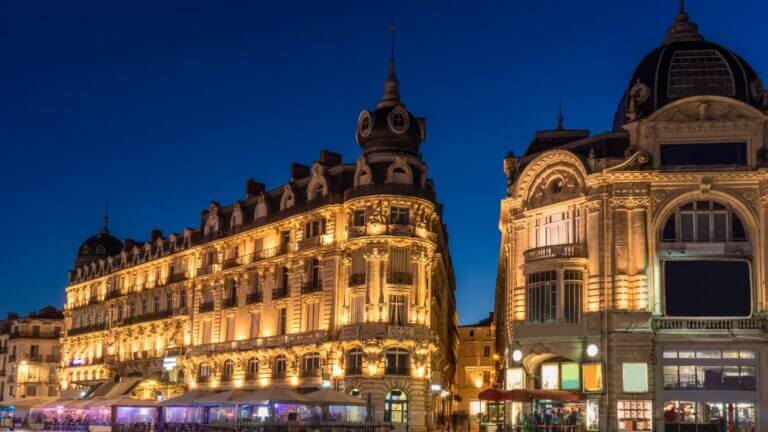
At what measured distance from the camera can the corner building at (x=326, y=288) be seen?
65.2 m

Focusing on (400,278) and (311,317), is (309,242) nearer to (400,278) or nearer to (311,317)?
(311,317)

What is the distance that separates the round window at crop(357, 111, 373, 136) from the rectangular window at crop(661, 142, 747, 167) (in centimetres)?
2366

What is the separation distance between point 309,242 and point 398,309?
30.4 ft

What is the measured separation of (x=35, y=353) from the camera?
400 ft

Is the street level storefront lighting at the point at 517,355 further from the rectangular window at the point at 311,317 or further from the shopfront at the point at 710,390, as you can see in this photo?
the rectangular window at the point at 311,317

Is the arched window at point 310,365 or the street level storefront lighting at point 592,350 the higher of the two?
the street level storefront lighting at point 592,350

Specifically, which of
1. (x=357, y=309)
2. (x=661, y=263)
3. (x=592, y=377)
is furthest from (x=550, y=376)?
(x=357, y=309)

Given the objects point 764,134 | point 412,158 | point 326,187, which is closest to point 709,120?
point 764,134

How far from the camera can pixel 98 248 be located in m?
116

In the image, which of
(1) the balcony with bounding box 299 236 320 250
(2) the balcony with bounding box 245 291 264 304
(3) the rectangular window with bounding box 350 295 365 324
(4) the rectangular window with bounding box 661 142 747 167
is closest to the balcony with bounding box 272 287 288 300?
(2) the balcony with bounding box 245 291 264 304

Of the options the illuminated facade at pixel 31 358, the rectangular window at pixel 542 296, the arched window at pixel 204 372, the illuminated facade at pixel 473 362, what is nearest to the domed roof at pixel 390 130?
the rectangular window at pixel 542 296

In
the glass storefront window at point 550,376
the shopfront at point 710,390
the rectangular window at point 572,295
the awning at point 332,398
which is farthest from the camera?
the glass storefront window at point 550,376

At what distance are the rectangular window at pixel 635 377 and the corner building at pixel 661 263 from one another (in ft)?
0.24

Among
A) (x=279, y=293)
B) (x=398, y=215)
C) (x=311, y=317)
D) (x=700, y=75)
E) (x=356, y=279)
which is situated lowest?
(x=311, y=317)
